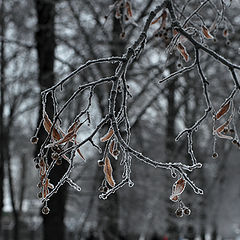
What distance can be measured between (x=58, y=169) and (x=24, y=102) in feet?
20.0

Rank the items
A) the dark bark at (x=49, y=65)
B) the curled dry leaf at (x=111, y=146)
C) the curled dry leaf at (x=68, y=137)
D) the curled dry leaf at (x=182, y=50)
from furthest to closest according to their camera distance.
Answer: the dark bark at (x=49, y=65) < the curled dry leaf at (x=182, y=50) < the curled dry leaf at (x=111, y=146) < the curled dry leaf at (x=68, y=137)

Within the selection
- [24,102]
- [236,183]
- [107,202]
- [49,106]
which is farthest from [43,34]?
[236,183]

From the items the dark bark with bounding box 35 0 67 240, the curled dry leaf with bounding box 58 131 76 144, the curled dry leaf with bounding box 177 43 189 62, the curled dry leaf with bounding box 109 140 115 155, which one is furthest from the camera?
the dark bark with bounding box 35 0 67 240

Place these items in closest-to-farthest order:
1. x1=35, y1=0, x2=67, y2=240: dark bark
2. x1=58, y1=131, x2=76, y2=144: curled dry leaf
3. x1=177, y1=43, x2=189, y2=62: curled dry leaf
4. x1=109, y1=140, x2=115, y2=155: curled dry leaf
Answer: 1. x1=58, y1=131, x2=76, y2=144: curled dry leaf
2. x1=109, y1=140, x2=115, y2=155: curled dry leaf
3. x1=177, y1=43, x2=189, y2=62: curled dry leaf
4. x1=35, y1=0, x2=67, y2=240: dark bark

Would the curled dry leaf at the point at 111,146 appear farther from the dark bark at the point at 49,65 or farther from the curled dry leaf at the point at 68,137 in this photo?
the dark bark at the point at 49,65

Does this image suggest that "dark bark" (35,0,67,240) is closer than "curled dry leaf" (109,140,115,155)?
No

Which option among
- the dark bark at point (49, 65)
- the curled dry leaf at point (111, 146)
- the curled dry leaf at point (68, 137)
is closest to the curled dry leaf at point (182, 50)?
the curled dry leaf at point (111, 146)

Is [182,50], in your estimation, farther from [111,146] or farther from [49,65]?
[49,65]

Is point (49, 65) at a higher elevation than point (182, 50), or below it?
higher

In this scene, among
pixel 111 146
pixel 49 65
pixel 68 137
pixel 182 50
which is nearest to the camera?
pixel 68 137

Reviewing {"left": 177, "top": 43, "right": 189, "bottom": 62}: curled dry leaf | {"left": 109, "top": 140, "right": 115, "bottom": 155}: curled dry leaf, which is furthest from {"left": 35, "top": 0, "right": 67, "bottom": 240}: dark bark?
{"left": 109, "top": 140, "right": 115, "bottom": 155}: curled dry leaf

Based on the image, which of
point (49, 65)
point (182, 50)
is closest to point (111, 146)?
point (182, 50)

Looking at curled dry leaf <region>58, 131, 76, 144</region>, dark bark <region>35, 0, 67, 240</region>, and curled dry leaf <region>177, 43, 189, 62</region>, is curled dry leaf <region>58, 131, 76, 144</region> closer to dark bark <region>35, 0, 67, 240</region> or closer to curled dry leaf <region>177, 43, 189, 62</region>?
curled dry leaf <region>177, 43, 189, 62</region>

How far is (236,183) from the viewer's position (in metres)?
29.0
